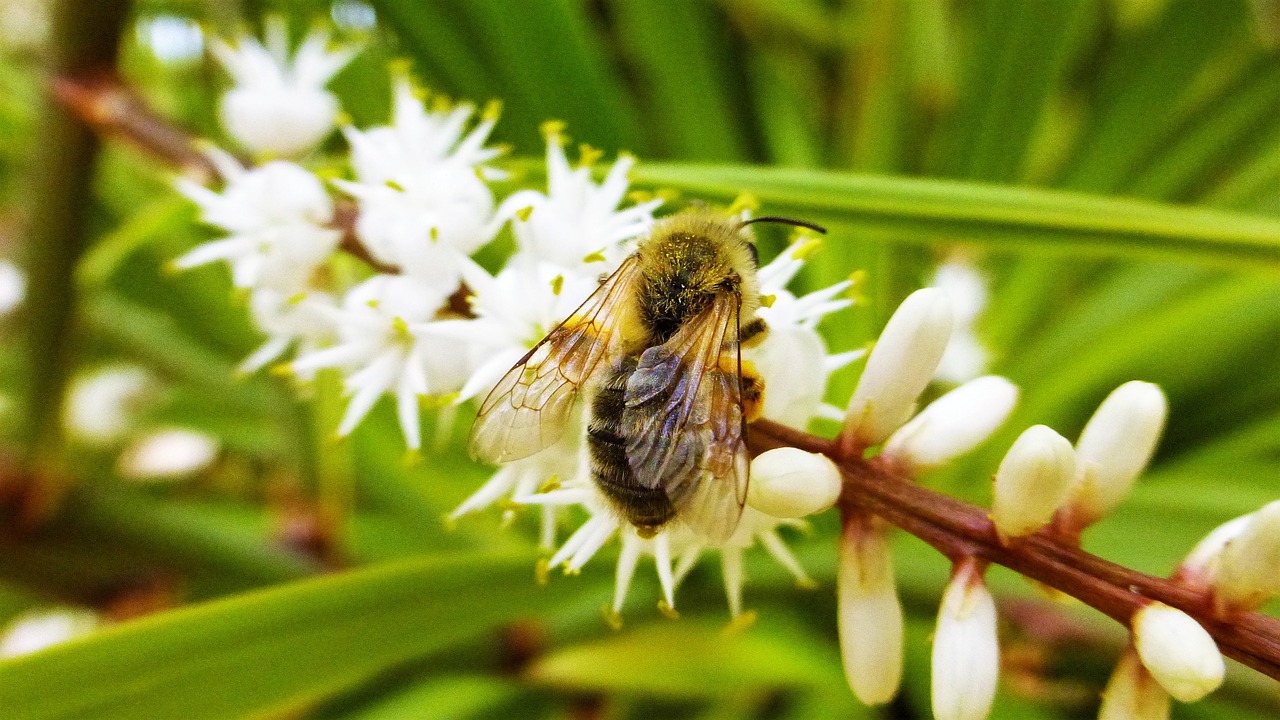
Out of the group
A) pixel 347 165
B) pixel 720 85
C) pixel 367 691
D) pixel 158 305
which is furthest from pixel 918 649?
pixel 158 305

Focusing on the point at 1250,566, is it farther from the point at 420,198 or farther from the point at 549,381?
the point at 420,198

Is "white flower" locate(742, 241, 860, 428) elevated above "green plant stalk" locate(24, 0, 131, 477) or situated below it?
below

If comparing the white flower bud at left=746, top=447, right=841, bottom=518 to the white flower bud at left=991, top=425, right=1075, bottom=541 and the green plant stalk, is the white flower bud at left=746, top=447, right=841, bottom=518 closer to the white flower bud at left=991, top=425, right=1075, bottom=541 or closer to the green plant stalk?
the white flower bud at left=991, top=425, right=1075, bottom=541

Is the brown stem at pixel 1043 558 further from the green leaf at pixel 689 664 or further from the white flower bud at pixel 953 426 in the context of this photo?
the green leaf at pixel 689 664

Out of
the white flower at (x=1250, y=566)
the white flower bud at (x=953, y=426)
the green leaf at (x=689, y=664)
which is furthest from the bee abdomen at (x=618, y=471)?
the green leaf at (x=689, y=664)

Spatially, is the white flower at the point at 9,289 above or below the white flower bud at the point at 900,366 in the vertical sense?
above

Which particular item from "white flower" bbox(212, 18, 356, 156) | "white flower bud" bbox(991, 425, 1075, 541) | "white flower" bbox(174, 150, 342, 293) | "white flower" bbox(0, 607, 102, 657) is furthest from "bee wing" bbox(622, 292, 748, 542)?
"white flower" bbox(0, 607, 102, 657)
